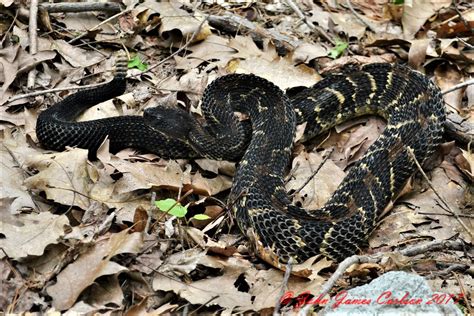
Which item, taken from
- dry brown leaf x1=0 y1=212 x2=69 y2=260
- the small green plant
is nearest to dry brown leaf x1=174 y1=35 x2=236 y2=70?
the small green plant

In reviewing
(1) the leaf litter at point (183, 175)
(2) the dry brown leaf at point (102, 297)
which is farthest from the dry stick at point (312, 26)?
(2) the dry brown leaf at point (102, 297)

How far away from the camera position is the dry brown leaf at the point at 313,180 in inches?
267

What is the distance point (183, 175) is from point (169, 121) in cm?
83

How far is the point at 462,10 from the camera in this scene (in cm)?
970

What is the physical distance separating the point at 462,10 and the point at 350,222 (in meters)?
5.33

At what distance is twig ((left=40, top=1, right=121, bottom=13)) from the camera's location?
336 inches

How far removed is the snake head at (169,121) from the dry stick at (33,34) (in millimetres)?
1658

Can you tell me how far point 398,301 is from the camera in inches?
181

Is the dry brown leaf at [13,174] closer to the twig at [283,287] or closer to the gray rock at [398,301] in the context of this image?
the twig at [283,287]

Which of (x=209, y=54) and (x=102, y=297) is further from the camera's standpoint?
(x=209, y=54)

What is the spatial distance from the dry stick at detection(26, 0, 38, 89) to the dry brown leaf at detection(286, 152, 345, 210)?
3486mm

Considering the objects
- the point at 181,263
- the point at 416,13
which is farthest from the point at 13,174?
the point at 416,13

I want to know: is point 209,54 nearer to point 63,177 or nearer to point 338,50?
point 338,50

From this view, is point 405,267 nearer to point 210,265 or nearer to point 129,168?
point 210,265
